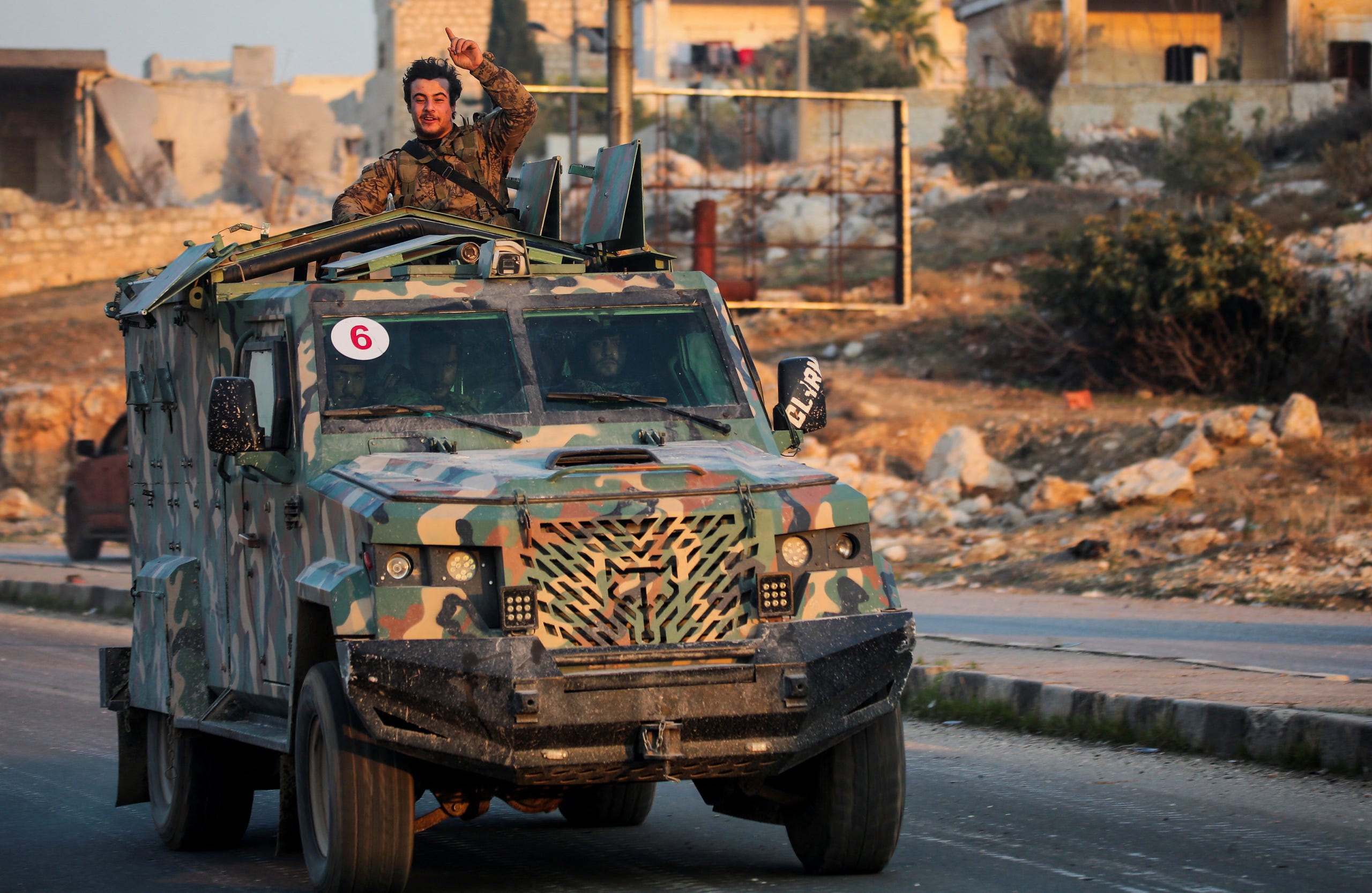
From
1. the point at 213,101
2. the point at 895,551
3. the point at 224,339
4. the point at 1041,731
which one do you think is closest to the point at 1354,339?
the point at 895,551

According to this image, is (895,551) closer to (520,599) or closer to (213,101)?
(520,599)

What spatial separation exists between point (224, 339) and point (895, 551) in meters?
13.9

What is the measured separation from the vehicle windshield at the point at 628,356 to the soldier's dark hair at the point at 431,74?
91.5 inches

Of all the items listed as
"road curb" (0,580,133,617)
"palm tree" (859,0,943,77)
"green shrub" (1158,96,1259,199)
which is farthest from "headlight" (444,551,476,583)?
"palm tree" (859,0,943,77)

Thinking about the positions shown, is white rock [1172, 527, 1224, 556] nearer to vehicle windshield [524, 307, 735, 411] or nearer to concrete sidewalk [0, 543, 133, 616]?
concrete sidewalk [0, 543, 133, 616]

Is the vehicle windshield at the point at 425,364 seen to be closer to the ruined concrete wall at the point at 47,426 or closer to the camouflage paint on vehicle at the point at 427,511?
the camouflage paint on vehicle at the point at 427,511

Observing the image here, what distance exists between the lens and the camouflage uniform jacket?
9172mm

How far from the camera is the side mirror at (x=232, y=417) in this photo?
258 inches

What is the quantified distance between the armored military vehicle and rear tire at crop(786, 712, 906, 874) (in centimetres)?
1

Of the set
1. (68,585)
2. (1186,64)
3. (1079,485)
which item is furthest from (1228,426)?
(1186,64)

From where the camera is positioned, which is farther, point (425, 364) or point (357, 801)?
point (425, 364)

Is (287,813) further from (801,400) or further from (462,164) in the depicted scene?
(462,164)

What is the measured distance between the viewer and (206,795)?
7.66 metres

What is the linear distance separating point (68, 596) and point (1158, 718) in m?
13.8
